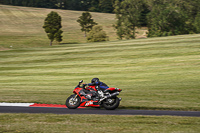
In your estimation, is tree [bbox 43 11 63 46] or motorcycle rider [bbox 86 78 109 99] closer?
motorcycle rider [bbox 86 78 109 99]

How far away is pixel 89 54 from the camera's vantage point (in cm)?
4147

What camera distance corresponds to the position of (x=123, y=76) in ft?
81.8

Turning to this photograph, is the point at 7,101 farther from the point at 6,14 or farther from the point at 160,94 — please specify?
the point at 6,14

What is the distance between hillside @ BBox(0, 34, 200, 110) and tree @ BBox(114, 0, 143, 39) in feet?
162

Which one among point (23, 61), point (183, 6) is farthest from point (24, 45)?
point (183, 6)

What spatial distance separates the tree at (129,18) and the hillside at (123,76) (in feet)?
162

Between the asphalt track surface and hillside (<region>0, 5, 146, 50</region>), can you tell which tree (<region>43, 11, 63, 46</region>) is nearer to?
hillside (<region>0, 5, 146, 50</region>)

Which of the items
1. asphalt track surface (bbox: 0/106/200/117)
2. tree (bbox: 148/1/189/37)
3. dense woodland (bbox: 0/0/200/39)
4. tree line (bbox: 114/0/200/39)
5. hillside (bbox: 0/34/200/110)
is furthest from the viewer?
dense woodland (bbox: 0/0/200/39)

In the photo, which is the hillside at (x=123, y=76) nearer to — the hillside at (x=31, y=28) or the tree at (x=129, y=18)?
the hillside at (x=31, y=28)

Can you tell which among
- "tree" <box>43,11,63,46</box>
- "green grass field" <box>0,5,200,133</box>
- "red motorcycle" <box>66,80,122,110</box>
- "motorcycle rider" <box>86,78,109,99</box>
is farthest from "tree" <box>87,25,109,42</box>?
"motorcycle rider" <box>86,78,109,99</box>

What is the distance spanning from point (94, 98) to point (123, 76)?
1247 centimetres

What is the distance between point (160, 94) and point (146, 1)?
283 ft

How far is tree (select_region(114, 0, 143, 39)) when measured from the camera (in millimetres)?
90188

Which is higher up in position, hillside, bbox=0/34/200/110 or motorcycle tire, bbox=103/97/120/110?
motorcycle tire, bbox=103/97/120/110
